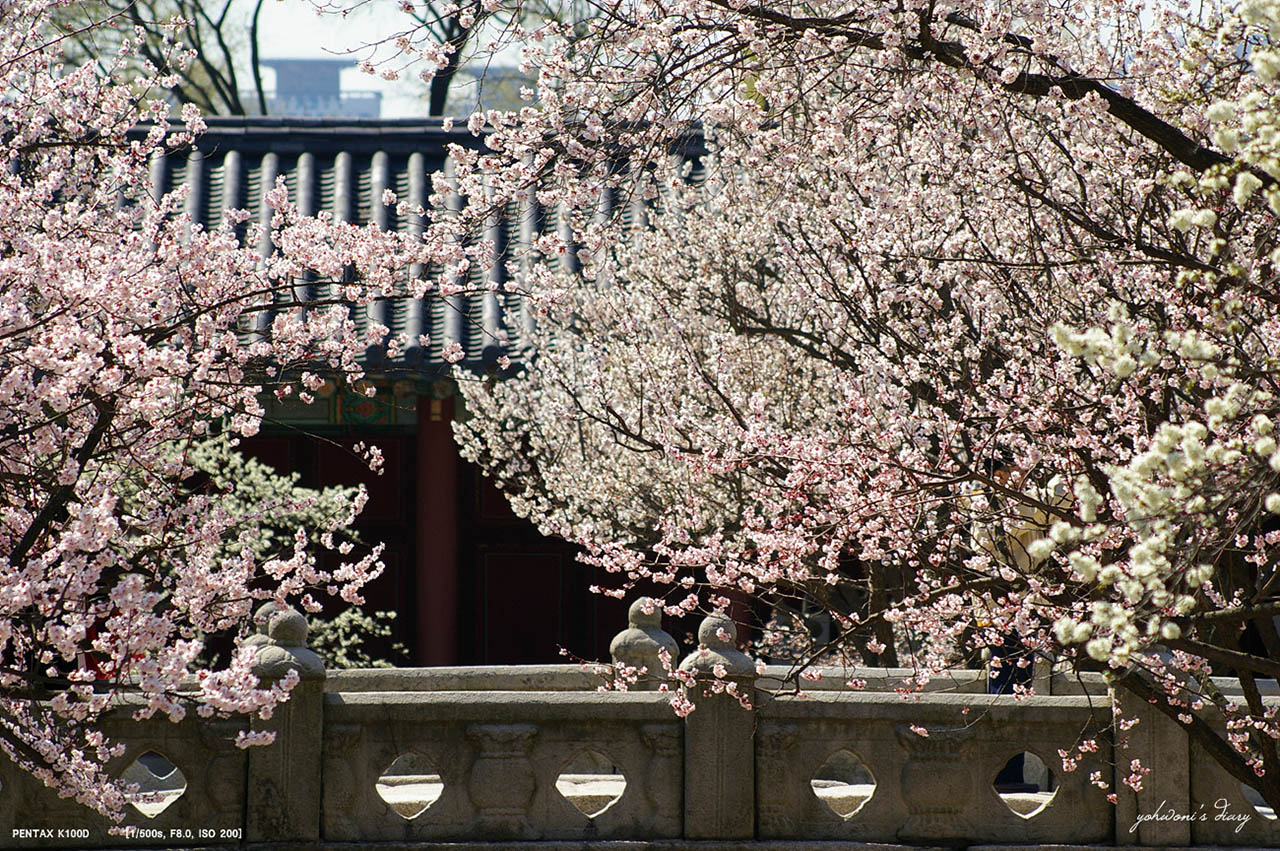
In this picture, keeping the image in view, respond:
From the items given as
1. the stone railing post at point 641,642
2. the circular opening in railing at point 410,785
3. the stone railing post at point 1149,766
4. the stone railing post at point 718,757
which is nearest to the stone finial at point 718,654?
the stone railing post at point 718,757

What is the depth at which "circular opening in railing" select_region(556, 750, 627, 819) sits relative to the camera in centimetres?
895

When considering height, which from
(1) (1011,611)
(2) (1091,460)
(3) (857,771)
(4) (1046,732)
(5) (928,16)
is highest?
(5) (928,16)

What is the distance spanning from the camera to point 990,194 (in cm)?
686

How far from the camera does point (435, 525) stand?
44.9 feet

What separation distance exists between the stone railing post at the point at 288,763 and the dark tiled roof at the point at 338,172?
683 cm

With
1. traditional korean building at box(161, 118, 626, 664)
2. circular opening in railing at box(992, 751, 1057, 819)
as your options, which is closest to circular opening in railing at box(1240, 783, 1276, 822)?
circular opening in railing at box(992, 751, 1057, 819)

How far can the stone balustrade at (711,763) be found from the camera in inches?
288

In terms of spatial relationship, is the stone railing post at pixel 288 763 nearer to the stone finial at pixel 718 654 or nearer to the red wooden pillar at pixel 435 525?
the stone finial at pixel 718 654

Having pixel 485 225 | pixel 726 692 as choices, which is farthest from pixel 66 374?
pixel 726 692

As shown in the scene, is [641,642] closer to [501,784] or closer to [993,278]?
[501,784]

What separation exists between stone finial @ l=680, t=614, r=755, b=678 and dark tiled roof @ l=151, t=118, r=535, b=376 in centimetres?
658

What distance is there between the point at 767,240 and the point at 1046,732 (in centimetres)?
489

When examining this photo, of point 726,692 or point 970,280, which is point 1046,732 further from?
point 970,280

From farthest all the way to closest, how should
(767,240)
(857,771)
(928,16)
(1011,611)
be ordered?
(767,240), (857,771), (1011,611), (928,16)
